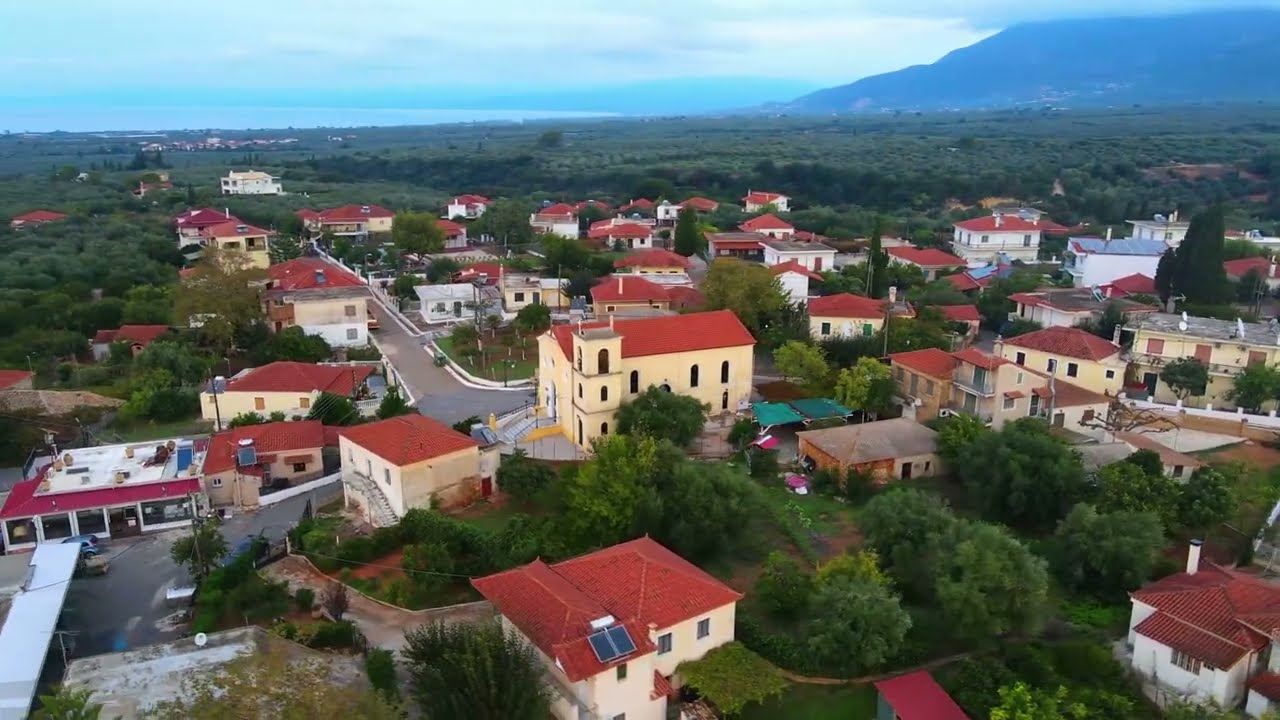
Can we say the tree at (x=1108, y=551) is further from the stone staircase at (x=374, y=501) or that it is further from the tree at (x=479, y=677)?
the stone staircase at (x=374, y=501)

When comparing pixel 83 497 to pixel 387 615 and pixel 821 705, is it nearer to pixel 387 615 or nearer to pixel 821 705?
pixel 387 615

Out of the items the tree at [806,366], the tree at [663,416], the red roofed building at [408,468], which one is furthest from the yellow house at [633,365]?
the red roofed building at [408,468]

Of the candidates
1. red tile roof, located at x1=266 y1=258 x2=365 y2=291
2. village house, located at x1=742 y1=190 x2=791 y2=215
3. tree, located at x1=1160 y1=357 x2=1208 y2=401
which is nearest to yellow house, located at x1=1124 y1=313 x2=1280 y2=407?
tree, located at x1=1160 y1=357 x2=1208 y2=401

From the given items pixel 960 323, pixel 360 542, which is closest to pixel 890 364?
pixel 960 323

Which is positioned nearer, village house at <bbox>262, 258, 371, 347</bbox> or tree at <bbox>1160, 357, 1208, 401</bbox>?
tree at <bbox>1160, 357, 1208, 401</bbox>

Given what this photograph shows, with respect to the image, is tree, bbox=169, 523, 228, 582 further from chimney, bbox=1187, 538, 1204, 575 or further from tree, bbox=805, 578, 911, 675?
chimney, bbox=1187, 538, 1204, 575

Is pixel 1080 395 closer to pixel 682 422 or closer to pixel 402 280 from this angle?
pixel 682 422

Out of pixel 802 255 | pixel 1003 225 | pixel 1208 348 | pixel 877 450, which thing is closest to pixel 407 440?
pixel 877 450
